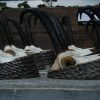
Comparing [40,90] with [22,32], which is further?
[22,32]

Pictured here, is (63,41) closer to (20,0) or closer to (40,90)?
(40,90)

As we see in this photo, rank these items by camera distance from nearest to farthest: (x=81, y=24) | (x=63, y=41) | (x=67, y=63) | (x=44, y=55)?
(x=67, y=63), (x=63, y=41), (x=44, y=55), (x=81, y=24)

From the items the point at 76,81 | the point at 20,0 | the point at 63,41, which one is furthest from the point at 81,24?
the point at 76,81

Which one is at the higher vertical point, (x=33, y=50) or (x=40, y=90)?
(x=40, y=90)

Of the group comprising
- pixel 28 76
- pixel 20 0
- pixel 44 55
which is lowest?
pixel 20 0

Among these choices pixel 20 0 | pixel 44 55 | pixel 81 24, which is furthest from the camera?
pixel 20 0

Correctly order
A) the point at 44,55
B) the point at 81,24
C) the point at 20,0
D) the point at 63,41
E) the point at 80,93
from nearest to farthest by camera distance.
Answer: the point at 80,93, the point at 63,41, the point at 44,55, the point at 81,24, the point at 20,0

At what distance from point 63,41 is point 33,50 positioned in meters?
0.79

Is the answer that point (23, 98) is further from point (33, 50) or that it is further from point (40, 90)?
point (33, 50)

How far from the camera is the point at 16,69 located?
1.52m

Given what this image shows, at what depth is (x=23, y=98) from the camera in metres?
1.22

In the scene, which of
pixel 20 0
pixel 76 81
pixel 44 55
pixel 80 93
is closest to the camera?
pixel 80 93

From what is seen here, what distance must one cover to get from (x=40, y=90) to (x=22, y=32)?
1318 mm

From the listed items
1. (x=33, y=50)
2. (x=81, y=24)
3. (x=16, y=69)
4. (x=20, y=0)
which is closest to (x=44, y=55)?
(x=33, y=50)
